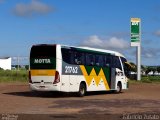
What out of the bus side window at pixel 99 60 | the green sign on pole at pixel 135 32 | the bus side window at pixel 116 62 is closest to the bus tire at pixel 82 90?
the bus side window at pixel 99 60

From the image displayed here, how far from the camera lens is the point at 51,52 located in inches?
1041

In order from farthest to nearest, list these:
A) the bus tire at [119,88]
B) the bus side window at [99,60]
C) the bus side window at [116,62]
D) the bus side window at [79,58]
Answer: the bus tire at [119,88] → the bus side window at [116,62] → the bus side window at [99,60] → the bus side window at [79,58]

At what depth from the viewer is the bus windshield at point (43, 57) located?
2638 cm

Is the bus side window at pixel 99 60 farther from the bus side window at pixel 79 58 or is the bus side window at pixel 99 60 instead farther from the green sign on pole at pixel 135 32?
the green sign on pole at pixel 135 32

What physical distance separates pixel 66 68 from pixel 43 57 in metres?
1.46

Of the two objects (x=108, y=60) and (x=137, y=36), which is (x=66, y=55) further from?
(x=137, y=36)

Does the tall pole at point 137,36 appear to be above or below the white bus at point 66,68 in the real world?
above

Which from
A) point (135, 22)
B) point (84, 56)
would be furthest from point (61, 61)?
point (135, 22)

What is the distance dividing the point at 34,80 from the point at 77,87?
8.73 feet

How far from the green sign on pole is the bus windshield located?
3119 cm

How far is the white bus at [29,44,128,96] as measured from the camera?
26375mm

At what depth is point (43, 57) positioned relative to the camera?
1051 inches

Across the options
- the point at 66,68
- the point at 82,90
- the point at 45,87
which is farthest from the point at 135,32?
the point at 45,87

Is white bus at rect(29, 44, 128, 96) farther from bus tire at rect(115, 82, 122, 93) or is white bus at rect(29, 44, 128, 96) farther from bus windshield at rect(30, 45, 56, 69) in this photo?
bus tire at rect(115, 82, 122, 93)
